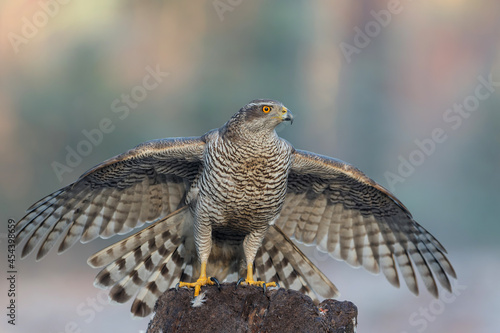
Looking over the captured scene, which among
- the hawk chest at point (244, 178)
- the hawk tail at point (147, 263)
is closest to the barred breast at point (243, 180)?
the hawk chest at point (244, 178)

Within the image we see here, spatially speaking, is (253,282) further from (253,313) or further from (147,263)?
(147,263)

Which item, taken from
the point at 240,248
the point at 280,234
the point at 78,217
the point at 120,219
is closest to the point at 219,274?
the point at 240,248

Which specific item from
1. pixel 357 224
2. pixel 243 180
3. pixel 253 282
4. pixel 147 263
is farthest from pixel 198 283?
pixel 357 224

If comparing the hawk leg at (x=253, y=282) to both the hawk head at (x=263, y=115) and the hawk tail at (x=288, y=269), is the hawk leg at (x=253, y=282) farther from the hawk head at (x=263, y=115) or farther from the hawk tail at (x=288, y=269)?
the hawk head at (x=263, y=115)

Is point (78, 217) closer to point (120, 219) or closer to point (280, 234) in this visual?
point (120, 219)

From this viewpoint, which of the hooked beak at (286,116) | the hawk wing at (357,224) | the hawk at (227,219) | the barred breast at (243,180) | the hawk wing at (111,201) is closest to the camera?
the hooked beak at (286,116)

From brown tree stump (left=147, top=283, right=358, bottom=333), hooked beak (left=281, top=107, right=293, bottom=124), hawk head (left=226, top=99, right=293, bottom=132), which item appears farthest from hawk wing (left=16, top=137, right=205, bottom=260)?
brown tree stump (left=147, top=283, right=358, bottom=333)

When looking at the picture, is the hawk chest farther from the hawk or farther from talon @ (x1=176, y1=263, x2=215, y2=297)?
talon @ (x1=176, y1=263, x2=215, y2=297)
